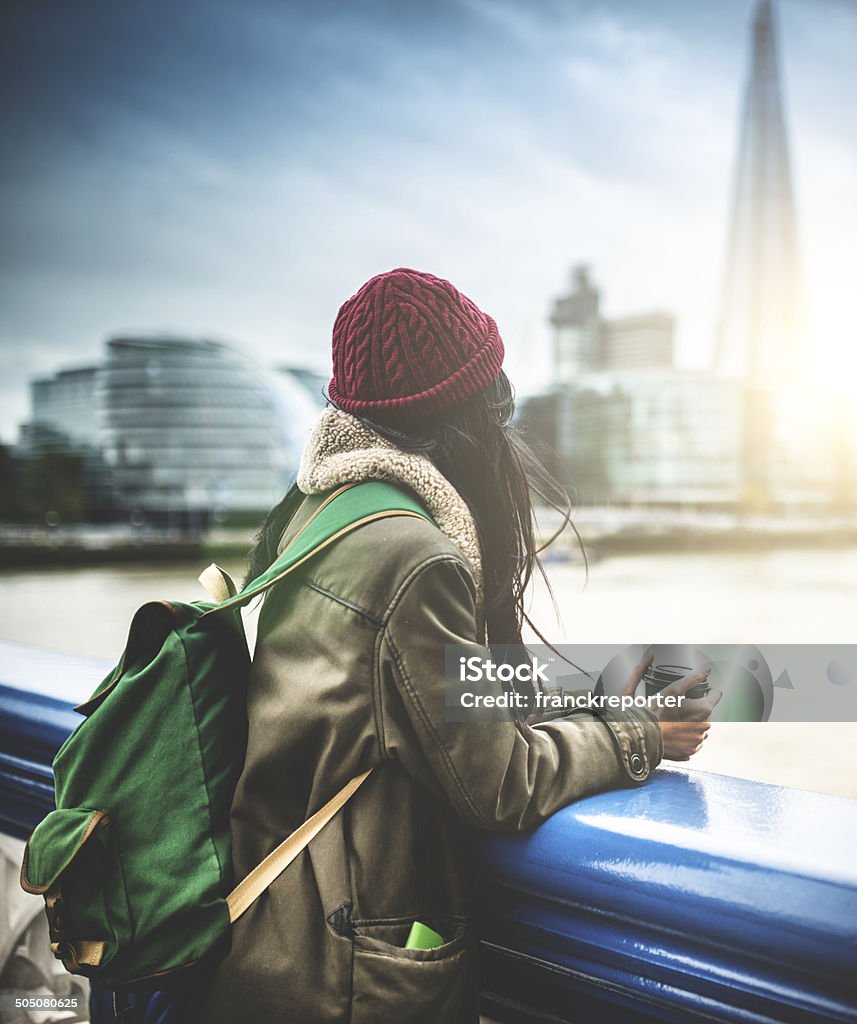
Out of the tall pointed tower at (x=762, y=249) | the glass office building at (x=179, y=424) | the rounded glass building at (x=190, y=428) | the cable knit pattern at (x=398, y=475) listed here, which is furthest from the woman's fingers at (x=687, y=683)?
the rounded glass building at (x=190, y=428)

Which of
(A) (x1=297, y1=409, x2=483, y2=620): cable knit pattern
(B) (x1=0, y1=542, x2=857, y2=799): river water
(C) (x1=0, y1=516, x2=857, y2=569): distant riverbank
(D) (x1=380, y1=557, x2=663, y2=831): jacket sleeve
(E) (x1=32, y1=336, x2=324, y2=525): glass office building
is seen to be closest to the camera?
(D) (x1=380, y1=557, x2=663, y2=831): jacket sleeve

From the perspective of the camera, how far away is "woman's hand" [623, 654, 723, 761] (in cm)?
111

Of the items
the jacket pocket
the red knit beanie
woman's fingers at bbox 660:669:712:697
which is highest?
the red knit beanie

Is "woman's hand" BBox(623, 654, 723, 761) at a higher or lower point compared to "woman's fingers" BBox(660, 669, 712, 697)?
lower

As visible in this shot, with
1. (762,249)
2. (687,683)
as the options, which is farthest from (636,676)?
(762,249)

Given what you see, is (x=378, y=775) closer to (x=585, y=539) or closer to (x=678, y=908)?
(x=678, y=908)

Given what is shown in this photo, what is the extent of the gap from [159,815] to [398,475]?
0.44m

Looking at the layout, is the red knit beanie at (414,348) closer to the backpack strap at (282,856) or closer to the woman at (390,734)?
the woman at (390,734)

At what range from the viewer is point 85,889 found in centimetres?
103

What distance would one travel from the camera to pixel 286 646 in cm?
105

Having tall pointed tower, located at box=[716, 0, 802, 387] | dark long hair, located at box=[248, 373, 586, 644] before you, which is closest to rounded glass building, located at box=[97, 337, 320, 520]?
tall pointed tower, located at box=[716, 0, 802, 387]

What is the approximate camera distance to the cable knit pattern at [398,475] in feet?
3.52

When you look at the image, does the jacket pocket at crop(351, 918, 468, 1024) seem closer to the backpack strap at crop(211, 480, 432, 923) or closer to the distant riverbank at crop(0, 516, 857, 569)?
the backpack strap at crop(211, 480, 432, 923)

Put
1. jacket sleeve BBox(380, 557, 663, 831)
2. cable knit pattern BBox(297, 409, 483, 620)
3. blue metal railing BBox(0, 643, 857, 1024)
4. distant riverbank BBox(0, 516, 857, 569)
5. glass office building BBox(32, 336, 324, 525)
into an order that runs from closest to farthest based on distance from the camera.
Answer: blue metal railing BBox(0, 643, 857, 1024) → jacket sleeve BBox(380, 557, 663, 831) → cable knit pattern BBox(297, 409, 483, 620) → distant riverbank BBox(0, 516, 857, 569) → glass office building BBox(32, 336, 324, 525)
